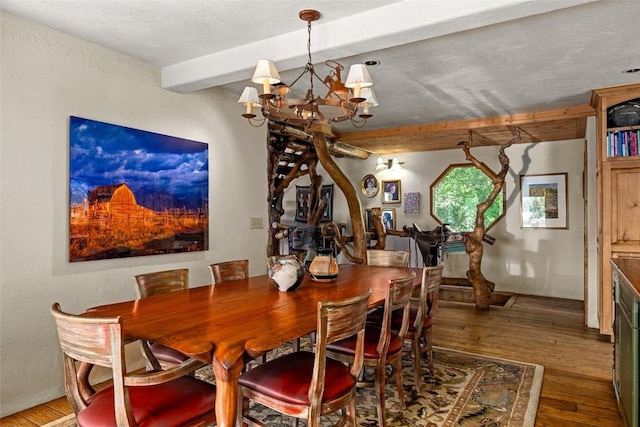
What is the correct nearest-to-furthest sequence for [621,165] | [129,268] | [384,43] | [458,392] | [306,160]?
[384,43] → [458,392] → [129,268] → [621,165] → [306,160]

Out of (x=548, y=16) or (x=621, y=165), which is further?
(x=621, y=165)

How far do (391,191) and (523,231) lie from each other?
232 centimetres

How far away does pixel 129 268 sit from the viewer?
10.8ft

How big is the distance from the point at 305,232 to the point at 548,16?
436 centimetres

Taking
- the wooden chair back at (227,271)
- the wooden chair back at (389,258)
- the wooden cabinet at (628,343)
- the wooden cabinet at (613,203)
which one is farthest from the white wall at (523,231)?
the wooden chair back at (227,271)

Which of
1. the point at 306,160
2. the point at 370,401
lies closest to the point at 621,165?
the point at 370,401

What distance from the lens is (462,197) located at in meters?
7.03

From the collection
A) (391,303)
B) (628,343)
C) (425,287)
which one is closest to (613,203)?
(628,343)

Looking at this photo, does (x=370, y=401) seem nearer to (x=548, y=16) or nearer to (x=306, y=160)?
(x=548, y=16)

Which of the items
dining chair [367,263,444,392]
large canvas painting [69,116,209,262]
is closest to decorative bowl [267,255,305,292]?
dining chair [367,263,444,392]

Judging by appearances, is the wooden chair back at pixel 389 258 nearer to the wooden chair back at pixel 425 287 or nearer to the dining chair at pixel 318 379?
the wooden chair back at pixel 425 287

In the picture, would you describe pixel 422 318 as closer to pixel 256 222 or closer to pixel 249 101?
pixel 249 101

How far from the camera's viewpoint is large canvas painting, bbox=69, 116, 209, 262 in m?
2.96

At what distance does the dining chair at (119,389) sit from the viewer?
144cm
